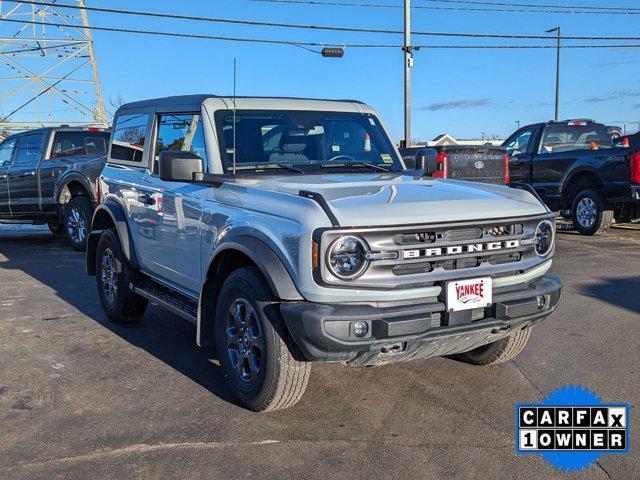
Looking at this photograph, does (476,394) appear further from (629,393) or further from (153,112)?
(153,112)

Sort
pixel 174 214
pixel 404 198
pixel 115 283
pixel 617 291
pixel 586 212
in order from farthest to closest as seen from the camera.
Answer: pixel 586 212 → pixel 617 291 → pixel 115 283 → pixel 174 214 → pixel 404 198

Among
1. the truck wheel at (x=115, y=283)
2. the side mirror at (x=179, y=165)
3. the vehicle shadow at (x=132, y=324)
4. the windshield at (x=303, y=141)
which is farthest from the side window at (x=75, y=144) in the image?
the side mirror at (x=179, y=165)

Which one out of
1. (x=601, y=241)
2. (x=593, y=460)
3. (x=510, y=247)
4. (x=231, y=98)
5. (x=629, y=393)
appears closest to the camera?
(x=593, y=460)

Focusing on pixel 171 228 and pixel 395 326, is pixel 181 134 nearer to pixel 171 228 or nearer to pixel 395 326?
pixel 171 228

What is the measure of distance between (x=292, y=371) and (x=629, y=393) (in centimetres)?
225

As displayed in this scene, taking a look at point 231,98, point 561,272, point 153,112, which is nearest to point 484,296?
point 231,98

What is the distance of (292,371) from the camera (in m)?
3.60

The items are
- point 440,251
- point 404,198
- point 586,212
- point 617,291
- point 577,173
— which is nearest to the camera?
point 440,251

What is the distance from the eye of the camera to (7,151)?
1209cm

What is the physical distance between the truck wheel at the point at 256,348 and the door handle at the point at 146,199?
59.1 inches

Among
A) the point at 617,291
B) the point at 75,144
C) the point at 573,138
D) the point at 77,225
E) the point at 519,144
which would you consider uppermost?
the point at 75,144

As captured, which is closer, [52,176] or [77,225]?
[77,225]

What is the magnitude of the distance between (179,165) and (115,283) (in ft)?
6.78

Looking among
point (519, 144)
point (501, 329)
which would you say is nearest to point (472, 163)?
point (519, 144)
